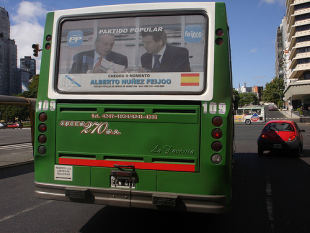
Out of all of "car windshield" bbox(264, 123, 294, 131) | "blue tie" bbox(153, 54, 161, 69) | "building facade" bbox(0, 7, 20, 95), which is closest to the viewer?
"blue tie" bbox(153, 54, 161, 69)

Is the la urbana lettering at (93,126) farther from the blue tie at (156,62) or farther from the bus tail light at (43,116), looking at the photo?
the blue tie at (156,62)

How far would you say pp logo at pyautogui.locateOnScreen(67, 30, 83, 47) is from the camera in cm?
412

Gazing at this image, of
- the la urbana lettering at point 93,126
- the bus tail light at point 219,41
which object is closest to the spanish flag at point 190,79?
the bus tail light at point 219,41

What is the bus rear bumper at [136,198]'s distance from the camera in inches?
140

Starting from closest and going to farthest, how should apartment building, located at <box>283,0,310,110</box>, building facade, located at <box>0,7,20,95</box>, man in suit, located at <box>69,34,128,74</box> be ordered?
man in suit, located at <box>69,34,128,74</box>
apartment building, located at <box>283,0,310,110</box>
building facade, located at <box>0,7,20,95</box>

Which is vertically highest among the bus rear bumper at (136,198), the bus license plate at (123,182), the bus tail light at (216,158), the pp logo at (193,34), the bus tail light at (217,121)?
the pp logo at (193,34)

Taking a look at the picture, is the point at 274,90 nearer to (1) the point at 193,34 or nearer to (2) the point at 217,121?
(1) the point at 193,34

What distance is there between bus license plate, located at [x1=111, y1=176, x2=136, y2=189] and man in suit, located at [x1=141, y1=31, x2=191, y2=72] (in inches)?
56.7

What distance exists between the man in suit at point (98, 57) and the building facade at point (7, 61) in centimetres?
16041

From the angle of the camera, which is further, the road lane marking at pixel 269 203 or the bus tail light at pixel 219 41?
the road lane marking at pixel 269 203

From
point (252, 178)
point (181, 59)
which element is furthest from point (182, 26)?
point (252, 178)

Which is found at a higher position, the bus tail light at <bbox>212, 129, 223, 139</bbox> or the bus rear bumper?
the bus tail light at <bbox>212, 129, 223, 139</bbox>

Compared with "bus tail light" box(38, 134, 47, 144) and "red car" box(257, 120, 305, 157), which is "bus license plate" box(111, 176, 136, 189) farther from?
"red car" box(257, 120, 305, 157)

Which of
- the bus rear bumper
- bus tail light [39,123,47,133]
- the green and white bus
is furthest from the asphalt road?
bus tail light [39,123,47,133]
